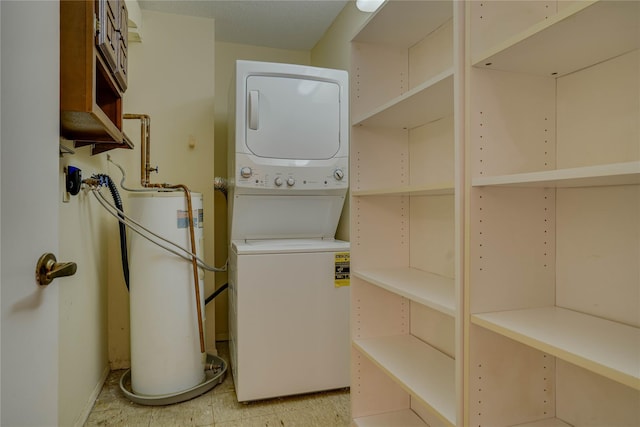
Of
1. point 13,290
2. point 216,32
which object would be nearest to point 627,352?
point 13,290

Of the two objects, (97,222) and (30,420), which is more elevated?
(97,222)

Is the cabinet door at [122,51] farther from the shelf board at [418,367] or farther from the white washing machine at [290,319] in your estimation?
the shelf board at [418,367]

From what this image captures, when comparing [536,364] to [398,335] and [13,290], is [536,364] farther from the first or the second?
[13,290]

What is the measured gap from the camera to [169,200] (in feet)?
6.72

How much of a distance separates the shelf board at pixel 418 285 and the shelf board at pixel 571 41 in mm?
639

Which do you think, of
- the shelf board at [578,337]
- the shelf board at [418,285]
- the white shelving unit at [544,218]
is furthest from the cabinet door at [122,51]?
the shelf board at [578,337]

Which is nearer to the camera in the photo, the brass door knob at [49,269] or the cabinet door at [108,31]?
the brass door knob at [49,269]

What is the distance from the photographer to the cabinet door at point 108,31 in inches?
50.5

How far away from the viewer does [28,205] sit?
755 millimetres

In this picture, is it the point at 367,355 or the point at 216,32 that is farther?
the point at 216,32

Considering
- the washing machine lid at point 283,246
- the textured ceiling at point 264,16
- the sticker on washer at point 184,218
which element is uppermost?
the textured ceiling at point 264,16

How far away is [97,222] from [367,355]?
169cm

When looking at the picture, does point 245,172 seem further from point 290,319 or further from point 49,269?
point 49,269

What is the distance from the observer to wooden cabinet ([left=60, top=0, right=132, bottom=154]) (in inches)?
47.1
